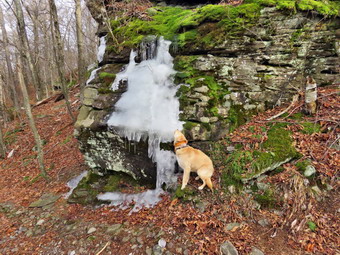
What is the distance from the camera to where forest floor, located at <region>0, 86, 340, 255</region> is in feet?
9.50

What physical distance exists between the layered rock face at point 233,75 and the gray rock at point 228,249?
2296mm

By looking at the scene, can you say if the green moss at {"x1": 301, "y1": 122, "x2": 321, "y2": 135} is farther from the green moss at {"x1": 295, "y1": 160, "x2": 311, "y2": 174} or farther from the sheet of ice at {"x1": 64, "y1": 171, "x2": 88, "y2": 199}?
the sheet of ice at {"x1": 64, "y1": 171, "x2": 88, "y2": 199}

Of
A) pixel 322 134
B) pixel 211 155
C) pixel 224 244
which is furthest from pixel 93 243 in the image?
pixel 322 134

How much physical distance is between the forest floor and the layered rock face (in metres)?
0.59

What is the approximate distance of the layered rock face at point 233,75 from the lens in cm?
481

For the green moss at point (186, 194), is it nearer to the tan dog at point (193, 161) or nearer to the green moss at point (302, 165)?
the tan dog at point (193, 161)

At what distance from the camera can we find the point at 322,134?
395 centimetres

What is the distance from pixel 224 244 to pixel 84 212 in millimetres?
3610

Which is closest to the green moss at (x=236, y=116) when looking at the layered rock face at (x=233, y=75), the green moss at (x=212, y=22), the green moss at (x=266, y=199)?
the layered rock face at (x=233, y=75)

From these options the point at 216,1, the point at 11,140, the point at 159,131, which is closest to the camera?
the point at 159,131

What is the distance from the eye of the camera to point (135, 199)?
181 inches

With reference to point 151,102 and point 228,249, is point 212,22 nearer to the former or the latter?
point 151,102

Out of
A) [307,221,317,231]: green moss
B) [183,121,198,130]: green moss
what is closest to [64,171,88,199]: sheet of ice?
[183,121,198,130]: green moss

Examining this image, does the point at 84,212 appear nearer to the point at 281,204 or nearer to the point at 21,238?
the point at 21,238
